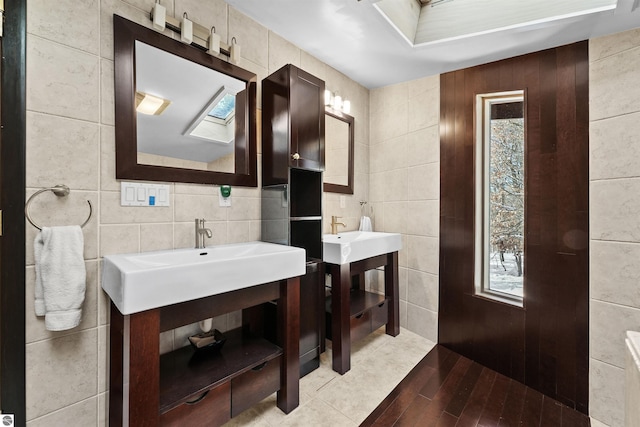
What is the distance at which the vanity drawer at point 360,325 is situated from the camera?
204 centimetres

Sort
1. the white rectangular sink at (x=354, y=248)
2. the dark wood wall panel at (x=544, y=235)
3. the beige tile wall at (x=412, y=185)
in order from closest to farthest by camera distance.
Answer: the dark wood wall panel at (x=544, y=235)
the white rectangular sink at (x=354, y=248)
the beige tile wall at (x=412, y=185)

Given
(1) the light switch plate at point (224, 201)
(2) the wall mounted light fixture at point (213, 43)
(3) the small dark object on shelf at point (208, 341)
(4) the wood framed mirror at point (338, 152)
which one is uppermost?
(2) the wall mounted light fixture at point (213, 43)

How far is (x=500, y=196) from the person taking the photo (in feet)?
6.70

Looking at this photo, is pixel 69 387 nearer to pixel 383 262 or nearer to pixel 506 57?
pixel 383 262

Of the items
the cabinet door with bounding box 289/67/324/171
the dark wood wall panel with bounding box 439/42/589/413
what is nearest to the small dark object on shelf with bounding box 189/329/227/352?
the cabinet door with bounding box 289/67/324/171

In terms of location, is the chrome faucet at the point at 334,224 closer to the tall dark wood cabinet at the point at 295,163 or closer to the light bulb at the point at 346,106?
the tall dark wood cabinet at the point at 295,163

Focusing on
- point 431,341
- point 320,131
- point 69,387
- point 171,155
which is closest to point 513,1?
point 320,131

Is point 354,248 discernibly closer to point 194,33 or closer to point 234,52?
point 234,52

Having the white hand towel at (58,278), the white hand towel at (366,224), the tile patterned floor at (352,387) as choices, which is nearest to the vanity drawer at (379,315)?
the tile patterned floor at (352,387)

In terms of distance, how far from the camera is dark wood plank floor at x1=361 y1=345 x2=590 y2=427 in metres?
1.50

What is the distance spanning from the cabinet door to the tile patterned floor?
4.78 ft

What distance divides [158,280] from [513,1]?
2.53m

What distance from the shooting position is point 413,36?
2.00m

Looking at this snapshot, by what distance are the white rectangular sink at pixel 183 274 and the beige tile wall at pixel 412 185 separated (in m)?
1.39
